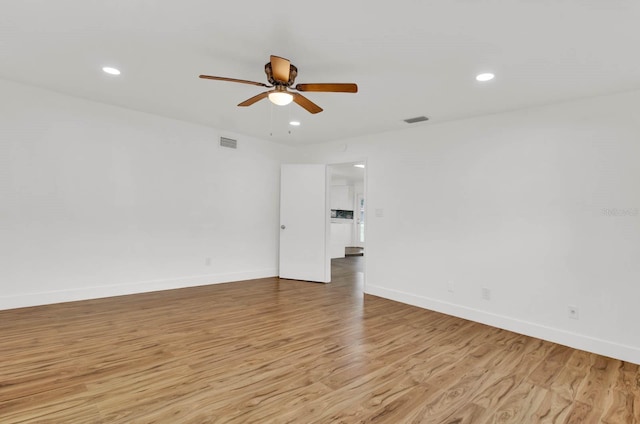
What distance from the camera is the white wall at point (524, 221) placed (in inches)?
116

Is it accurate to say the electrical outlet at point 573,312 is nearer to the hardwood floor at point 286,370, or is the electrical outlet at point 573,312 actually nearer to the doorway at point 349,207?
A: the hardwood floor at point 286,370

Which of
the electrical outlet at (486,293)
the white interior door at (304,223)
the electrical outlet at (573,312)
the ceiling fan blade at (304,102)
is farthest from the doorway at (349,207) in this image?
the ceiling fan blade at (304,102)

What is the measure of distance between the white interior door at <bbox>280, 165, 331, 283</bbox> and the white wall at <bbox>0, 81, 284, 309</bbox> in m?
0.45

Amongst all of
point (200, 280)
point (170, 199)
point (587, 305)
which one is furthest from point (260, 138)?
point (587, 305)

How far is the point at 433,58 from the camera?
8.44 feet

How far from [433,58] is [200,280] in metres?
4.47

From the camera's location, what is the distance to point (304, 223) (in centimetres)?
570

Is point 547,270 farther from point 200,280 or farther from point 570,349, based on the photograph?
point 200,280

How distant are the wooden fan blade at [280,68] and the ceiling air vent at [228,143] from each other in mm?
2993

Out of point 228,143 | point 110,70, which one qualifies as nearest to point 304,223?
point 228,143

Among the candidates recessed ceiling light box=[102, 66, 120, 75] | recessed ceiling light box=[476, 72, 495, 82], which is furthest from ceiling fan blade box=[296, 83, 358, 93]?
recessed ceiling light box=[102, 66, 120, 75]

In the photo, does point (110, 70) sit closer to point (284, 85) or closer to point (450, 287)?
point (284, 85)

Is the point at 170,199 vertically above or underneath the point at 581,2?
underneath

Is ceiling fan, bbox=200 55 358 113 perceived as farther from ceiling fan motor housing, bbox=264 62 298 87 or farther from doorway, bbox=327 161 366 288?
doorway, bbox=327 161 366 288
